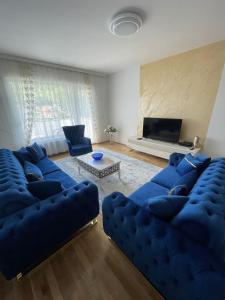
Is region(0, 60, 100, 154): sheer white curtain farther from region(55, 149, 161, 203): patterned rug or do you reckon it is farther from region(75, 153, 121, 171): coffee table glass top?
region(75, 153, 121, 171): coffee table glass top

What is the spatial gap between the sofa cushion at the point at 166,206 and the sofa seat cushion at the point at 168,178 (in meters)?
0.78

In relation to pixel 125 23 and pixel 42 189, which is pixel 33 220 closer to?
pixel 42 189

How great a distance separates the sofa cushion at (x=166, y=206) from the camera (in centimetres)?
102

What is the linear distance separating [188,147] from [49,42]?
3619 millimetres

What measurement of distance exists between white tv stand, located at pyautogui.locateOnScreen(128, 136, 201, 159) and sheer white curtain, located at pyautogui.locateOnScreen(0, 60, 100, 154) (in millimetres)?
2118

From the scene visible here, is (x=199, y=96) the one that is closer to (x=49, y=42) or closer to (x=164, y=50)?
(x=164, y=50)

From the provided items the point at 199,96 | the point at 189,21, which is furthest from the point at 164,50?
the point at 199,96

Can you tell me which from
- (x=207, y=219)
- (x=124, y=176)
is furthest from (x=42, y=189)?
(x=124, y=176)

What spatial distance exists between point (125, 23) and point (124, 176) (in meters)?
2.56

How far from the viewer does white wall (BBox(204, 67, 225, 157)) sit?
9.04 ft

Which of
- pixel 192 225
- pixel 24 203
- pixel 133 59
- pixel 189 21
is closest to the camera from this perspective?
pixel 192 225

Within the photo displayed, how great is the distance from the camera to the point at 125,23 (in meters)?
1.86

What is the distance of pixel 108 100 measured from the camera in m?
5.42

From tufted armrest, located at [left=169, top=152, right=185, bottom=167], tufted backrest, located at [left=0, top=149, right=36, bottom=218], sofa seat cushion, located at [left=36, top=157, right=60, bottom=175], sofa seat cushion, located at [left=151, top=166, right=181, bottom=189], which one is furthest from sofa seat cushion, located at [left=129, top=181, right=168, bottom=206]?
sofa seat cushion, located at [left=36, top=157, right=60, bottom=175]
